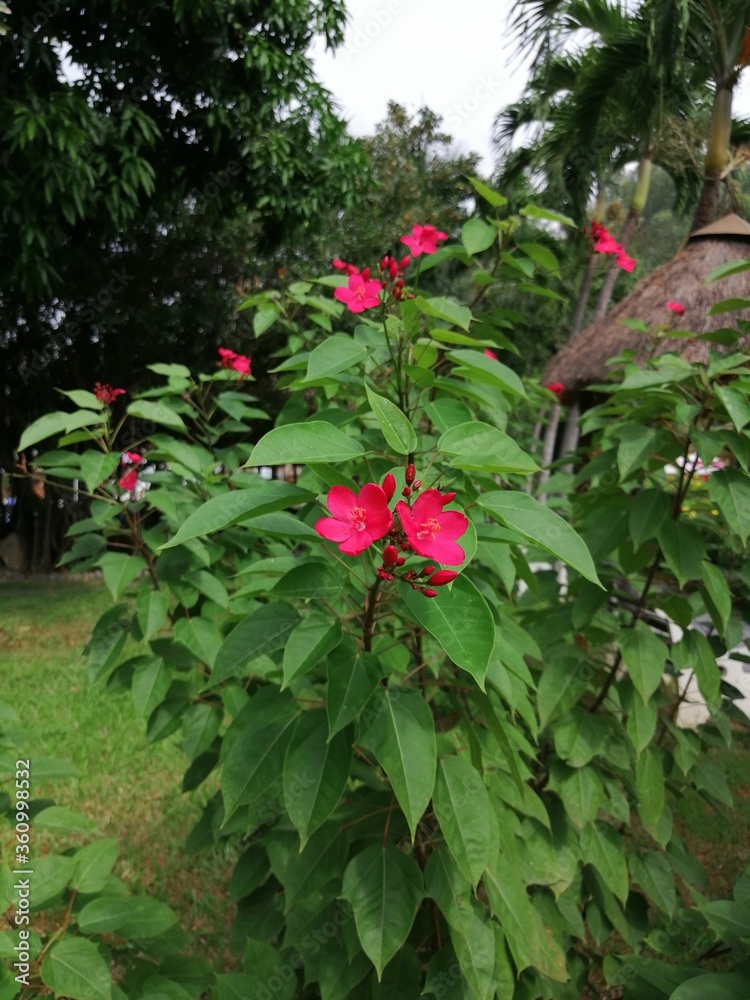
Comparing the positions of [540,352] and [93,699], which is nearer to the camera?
[93,699]

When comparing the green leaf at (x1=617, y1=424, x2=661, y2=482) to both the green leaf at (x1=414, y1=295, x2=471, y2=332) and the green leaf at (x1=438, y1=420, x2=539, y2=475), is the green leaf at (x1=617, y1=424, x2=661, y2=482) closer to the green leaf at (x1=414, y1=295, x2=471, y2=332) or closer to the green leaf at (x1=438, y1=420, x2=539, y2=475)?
the green leaf at (x1=414, y1=295, x2=471, y2=332)

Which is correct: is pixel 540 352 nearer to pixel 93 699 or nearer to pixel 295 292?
pixel 93 699

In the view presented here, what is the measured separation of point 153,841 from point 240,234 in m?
8.13

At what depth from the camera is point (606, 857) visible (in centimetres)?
141

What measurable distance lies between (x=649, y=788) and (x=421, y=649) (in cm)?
64

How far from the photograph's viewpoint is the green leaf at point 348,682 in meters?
Result: 0.81

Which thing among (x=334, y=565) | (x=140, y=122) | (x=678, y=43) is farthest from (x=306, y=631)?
(x=678, y=43)

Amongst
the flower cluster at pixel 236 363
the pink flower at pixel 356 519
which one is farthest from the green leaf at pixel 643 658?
the flower cluster at pixel 236 363

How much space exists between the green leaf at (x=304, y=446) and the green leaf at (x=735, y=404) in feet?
2.36

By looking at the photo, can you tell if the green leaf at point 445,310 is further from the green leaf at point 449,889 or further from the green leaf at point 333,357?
the green leaf at point 449,889

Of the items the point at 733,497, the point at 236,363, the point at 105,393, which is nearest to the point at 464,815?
the point at 733,497

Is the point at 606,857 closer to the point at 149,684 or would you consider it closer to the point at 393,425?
the point at 149,684

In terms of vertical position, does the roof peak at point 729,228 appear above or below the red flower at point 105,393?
above

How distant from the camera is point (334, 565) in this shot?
0.92 meters
